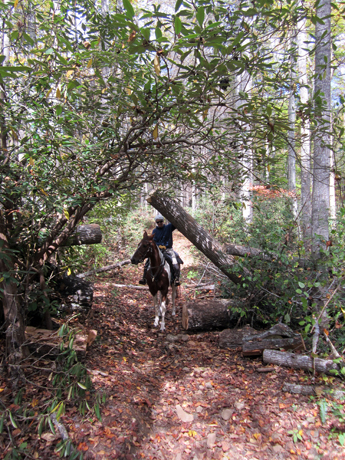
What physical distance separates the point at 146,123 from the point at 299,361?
417 centimetres

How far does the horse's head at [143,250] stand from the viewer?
21.3 ft

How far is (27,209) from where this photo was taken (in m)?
3.71

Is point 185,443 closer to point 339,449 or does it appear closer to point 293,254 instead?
point 339,449

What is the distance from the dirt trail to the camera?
3.28 metres

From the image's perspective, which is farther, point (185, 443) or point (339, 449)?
point (185, 443)

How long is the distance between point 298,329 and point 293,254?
4.57 feet

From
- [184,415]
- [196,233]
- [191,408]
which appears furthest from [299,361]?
[196,233]

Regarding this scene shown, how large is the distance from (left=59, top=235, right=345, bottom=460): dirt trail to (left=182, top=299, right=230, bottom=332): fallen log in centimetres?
46

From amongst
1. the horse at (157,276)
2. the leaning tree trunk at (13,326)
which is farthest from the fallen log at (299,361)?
the leaning tree trunk at (13,326)

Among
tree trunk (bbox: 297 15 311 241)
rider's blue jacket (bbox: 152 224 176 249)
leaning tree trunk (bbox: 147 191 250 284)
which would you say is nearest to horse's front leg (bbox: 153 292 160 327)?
rider's blue jacket (bbox: 152 224 176 249)

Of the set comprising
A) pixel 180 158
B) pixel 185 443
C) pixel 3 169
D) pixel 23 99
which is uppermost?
pixel 23 99

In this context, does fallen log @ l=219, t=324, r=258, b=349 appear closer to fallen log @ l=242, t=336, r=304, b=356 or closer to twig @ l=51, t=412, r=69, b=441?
fallen log @ l=242, t=336, r=304, b=356

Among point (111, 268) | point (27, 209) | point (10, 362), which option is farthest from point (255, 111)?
point (111, 268)

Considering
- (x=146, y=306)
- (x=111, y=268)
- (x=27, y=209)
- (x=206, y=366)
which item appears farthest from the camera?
(x=111, y=268)
